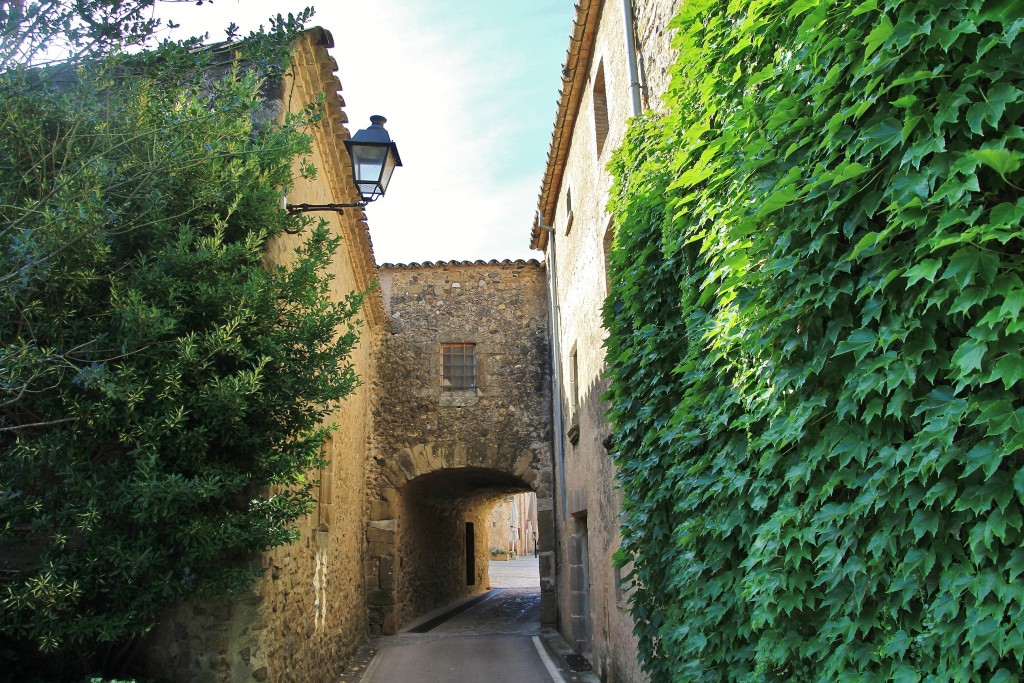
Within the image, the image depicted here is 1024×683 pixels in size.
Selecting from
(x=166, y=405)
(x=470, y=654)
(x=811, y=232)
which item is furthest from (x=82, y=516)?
(x=470, y=654)

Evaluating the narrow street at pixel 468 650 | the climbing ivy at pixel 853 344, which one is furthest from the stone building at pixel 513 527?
the climbing ivy at pixel 853 344

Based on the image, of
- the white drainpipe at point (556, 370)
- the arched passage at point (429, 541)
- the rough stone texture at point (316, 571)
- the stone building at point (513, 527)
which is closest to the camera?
the rough stone texture at point (316, 571)

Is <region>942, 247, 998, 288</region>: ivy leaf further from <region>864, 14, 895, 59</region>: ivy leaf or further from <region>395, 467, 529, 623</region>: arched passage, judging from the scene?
<region>395, 467, 529, 623</region>: arched passage

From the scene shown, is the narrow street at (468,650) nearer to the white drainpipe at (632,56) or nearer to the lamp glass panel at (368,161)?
the lamp glass panel at (368,161)

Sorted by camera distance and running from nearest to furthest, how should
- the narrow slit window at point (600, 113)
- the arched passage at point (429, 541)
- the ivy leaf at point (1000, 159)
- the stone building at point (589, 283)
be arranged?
Answer: 1. the ivy leaf at point (1000, 159)
2. the stone building at point (589, 283)
3. the narrow slit window at point (600, 113)
4. the arched passage at point (429, 541)

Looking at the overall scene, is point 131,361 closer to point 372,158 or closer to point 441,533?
point 372,158

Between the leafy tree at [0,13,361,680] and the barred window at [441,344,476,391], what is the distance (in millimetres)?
8177

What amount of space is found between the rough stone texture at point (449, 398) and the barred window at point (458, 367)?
12 centimetres

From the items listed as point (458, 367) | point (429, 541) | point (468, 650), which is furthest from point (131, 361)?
point (429, 541)

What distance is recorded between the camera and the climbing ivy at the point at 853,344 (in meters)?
1.95

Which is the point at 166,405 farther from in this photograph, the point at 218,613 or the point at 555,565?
the point at 555,565

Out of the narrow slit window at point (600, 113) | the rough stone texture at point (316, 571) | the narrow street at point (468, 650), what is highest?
the narrow slit window at point (600, 113)

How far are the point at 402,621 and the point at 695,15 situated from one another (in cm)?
1170

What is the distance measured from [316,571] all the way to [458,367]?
6180 mm
